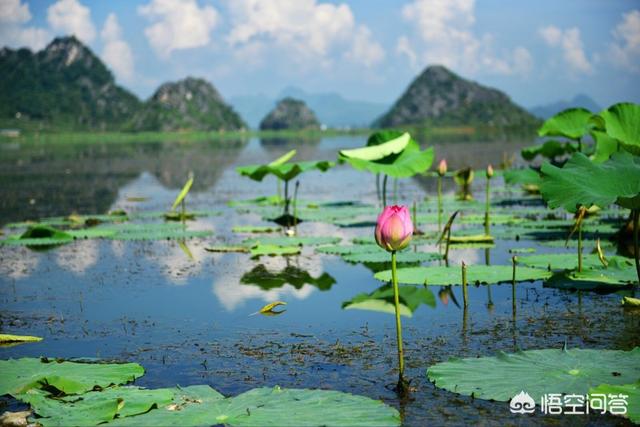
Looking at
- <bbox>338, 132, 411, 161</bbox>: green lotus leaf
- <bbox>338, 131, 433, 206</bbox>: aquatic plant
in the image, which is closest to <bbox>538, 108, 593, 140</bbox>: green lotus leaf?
<bbox>338, 131, 433, 206</bbox>: aquatic plant

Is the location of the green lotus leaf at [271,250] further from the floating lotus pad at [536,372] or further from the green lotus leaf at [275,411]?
the green lotus leaf at [275,411]

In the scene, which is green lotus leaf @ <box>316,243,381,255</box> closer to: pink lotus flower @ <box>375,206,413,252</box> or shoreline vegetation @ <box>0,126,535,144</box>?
pink lotus flower @ <box>375,206,413,252</box>

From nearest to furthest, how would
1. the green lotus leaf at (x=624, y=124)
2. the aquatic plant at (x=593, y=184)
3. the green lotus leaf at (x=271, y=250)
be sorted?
the aquatic plant at (x=593, y=184) < the green lotus leaf at (x=624, y=124) < the green lotus leaf at (x=271, y=250)

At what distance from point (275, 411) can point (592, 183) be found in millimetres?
2713

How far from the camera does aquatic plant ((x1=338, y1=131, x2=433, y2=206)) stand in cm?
893

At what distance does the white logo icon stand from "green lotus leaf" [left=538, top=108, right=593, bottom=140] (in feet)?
25.9

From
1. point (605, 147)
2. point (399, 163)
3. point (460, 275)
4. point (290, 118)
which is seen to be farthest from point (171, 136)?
point (460, 275)

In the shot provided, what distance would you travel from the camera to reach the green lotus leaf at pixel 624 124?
20.5 feet

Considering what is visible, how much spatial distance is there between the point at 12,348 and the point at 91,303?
1249mm

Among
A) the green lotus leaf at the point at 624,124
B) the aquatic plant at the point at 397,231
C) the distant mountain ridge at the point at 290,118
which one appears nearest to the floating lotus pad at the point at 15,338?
the aquatic plant at the point at 397,231

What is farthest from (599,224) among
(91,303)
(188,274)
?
(91,303)

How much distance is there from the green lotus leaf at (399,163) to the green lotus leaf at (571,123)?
237cm

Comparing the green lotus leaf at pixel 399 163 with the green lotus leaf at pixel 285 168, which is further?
the green lotus leaf at pixel 285 168

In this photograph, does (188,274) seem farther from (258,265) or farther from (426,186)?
(426,186)
